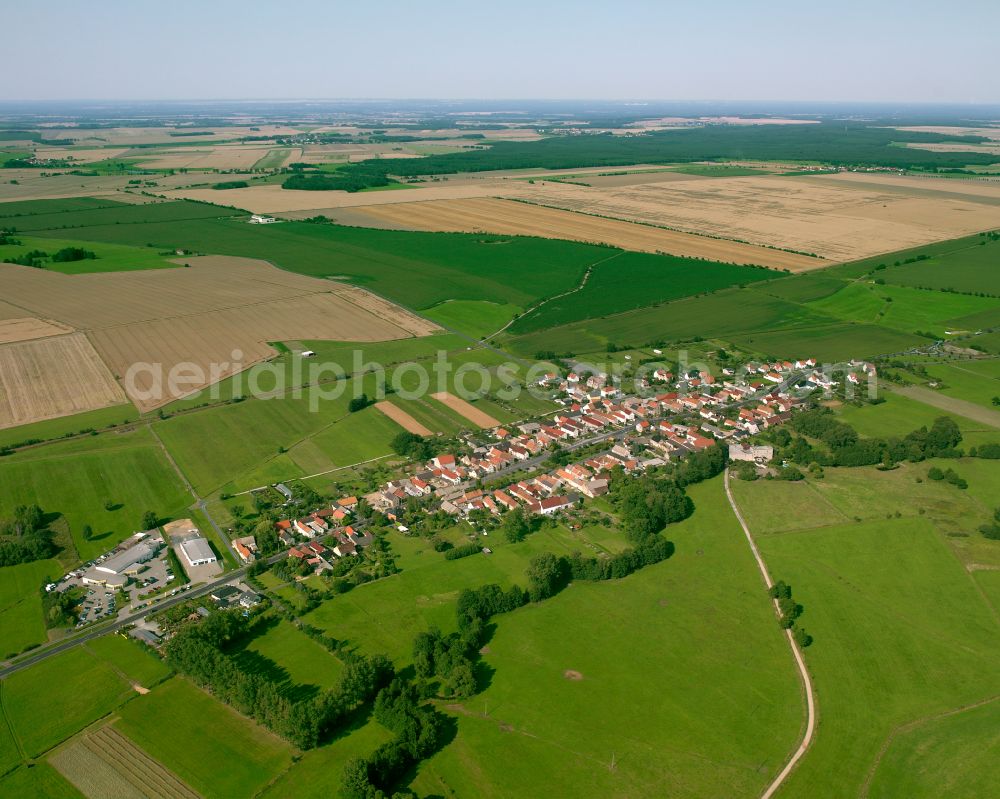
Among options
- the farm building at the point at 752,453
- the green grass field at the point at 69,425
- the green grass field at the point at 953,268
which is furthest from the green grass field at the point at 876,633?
the green grass field at the point at 953,268

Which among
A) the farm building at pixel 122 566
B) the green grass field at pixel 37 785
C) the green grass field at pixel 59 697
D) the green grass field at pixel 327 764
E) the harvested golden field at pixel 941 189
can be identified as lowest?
the green grass field at pixel 37 785

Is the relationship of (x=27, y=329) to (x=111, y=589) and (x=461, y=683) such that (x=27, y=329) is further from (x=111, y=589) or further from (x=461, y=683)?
(x=461, y=683)

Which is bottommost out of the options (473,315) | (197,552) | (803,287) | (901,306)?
(197,552)

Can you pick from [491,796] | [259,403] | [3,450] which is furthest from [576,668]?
[3,450]

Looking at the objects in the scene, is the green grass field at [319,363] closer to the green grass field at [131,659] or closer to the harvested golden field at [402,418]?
the harvested golden field at [402,418]

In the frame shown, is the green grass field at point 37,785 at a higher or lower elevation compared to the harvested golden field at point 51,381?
lower

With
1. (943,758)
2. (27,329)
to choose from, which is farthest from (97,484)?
(943,758)
